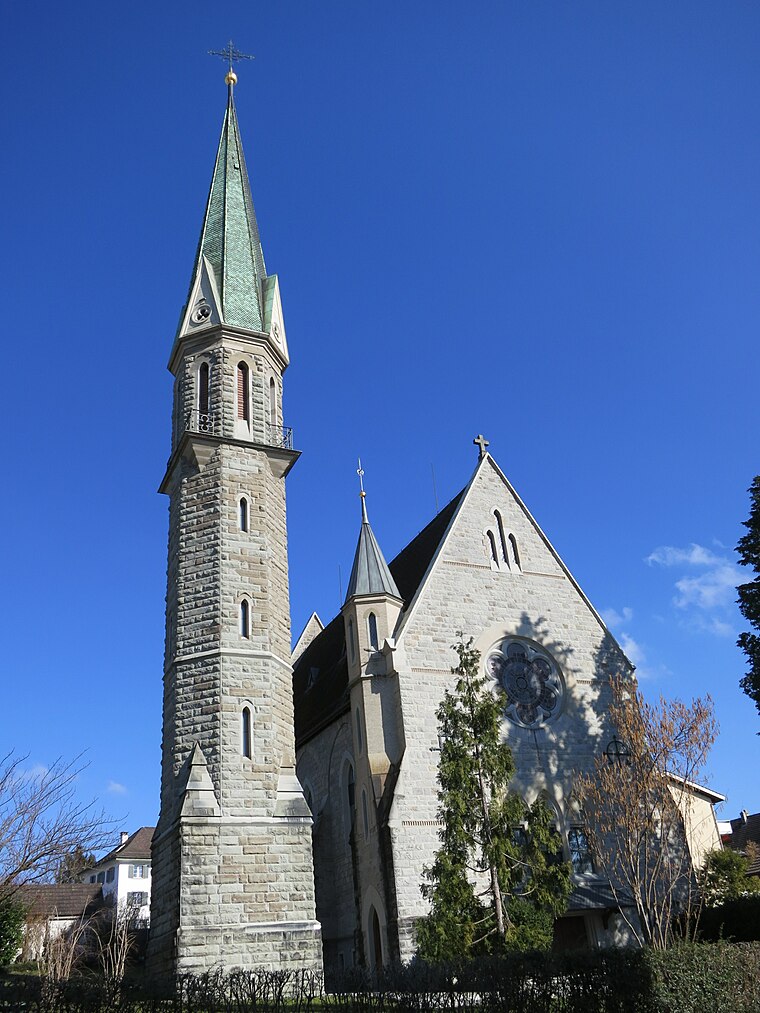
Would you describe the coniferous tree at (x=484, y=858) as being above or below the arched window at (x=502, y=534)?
below

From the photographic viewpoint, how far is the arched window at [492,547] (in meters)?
27.8

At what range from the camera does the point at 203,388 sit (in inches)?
1006

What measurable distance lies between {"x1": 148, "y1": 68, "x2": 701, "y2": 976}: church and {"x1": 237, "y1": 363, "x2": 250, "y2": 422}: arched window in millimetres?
63

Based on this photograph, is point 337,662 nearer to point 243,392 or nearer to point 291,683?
point 291,683

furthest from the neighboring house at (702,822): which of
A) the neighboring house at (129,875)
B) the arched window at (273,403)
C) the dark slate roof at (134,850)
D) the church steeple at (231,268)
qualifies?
the dark slate roof at (134,850)

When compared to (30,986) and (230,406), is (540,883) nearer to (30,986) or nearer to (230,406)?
(30,986)

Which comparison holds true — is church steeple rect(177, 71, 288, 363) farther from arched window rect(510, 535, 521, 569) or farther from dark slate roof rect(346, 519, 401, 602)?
arched window rect(510, 535, 521, 569)

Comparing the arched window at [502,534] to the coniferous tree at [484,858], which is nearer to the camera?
the coniferous tree at [484,858]

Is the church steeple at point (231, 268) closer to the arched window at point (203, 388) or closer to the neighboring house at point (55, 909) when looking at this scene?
the arched window at point (203, 388)

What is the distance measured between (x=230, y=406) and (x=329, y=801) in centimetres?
1274

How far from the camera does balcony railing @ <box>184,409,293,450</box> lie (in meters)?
24.4

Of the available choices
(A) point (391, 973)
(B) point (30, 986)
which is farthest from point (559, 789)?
(B) point (30, 986)

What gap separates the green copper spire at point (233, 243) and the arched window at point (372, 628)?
9501 mm

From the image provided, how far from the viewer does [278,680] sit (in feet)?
72.1
